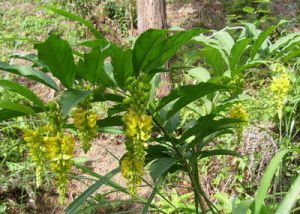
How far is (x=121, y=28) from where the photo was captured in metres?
5.64

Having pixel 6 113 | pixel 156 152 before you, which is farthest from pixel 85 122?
pixel 156 152

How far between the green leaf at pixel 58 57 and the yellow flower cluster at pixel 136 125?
0.14 meters

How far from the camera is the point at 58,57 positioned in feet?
2.31

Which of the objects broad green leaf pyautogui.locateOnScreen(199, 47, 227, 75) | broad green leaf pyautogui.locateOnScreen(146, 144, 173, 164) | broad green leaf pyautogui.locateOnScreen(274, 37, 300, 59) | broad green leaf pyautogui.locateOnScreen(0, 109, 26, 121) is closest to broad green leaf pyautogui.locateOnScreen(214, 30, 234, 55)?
broad green leaf pyautogui.locateOnScreen(199, 47, 227, 75)

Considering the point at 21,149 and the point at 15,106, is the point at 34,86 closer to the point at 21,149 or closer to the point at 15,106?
the point at 21,149

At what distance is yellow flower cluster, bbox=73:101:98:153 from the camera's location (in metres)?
0.78

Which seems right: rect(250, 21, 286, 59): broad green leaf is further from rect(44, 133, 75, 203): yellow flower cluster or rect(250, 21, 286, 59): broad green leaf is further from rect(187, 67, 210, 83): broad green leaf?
rect(44, 133, 75, 203): yellow flower cluster

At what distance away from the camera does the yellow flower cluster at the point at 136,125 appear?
29.9 inches

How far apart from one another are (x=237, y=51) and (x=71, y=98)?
669 mm

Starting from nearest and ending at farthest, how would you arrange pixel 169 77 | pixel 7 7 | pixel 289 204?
pixel 289 204
pixel 169 77
pixel 7 7

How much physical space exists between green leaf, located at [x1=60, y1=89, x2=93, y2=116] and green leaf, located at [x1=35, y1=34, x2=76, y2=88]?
0.04m

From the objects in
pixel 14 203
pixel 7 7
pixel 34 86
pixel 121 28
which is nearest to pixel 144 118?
pixel 14 203

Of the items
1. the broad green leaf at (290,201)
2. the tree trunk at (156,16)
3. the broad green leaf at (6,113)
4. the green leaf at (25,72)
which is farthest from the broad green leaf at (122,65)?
the tree trunk at (156,16)

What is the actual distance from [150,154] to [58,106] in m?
0.41
